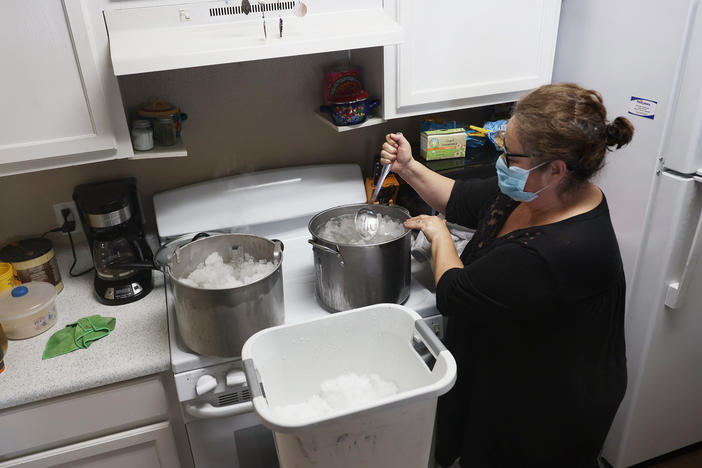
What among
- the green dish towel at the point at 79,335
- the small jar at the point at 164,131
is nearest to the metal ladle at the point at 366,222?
the small jar at the point at 164,131

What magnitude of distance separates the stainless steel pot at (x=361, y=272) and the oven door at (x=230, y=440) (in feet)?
1.21

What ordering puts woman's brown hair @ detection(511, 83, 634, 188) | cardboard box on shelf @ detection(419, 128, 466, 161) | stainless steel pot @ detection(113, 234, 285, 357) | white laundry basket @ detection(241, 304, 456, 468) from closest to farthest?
1. white laundry basket @ detection(241, 304, 456, 468)
2. woman's brown hair @ detection(511, 83, 634, 188)
3. stainless steel pot @ detection(113, 234, 285, 357)
4. cardboard box on shelf @ detection(419, 128, 466, 161)

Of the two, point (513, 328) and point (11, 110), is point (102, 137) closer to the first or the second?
point (11, 110)

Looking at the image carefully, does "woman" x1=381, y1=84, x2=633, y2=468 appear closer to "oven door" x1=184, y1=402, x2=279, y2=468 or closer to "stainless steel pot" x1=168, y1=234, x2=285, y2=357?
"stainless steel pot" x1=168, y1=234, x2=285, y2=357

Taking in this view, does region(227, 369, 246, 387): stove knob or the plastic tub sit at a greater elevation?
the plastic tub

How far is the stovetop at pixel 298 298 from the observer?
134 cm

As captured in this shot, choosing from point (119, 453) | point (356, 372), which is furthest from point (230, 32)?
point (119, 453)

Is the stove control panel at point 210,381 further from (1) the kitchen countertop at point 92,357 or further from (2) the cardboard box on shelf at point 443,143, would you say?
(2) the cardboard box on shelf at point 443,143

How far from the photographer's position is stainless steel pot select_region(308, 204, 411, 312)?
1360 millimetres

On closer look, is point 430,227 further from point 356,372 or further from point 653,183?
point 653,183

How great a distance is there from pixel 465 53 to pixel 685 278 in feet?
3.03

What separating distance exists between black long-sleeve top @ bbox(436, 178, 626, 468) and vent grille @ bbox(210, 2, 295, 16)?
719mm

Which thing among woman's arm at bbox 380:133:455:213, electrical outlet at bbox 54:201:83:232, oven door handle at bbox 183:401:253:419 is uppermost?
woman's arm at bbox 380:133:455:213

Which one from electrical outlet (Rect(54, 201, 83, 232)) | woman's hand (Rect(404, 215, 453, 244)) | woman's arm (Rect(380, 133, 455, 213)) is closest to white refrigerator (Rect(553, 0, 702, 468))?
woman's arm (Rect(380, 133, 455, 213))
